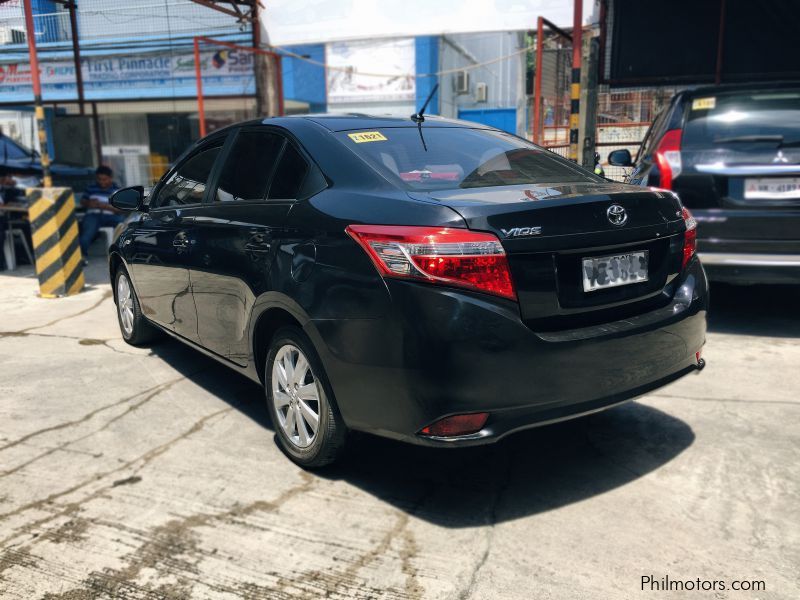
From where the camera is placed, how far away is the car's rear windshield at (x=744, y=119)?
498cm

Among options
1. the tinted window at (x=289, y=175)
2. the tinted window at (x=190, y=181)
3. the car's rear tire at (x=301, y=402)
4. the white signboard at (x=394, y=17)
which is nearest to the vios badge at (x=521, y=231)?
the car's rear tire at (x=301, y=402)

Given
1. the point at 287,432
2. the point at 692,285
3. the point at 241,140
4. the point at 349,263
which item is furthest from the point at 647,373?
the point at 241,140

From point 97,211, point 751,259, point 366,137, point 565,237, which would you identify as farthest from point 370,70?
point 565,237

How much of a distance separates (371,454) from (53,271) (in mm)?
5469

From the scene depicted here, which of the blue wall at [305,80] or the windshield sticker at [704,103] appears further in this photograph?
the blue wall at [305,80]

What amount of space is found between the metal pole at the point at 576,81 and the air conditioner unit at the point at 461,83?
53.4 feet

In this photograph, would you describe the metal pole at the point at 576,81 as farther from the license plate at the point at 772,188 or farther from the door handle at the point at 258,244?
the door handle at the point at 258,244

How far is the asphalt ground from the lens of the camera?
7.85 ft

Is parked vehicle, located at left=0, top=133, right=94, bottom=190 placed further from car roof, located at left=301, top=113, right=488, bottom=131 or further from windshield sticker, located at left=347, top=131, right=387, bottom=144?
windshield sticker, located at left=347, top=131, right=387, bottom=144

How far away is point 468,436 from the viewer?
8.28ft

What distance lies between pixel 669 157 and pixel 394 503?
3519mm

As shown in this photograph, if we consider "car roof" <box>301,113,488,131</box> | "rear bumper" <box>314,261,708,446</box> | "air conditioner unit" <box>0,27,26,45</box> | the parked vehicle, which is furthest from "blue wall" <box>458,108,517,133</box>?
"rear bumper" <box>314,261,708,446</box>

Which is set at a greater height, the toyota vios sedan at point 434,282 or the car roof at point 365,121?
the car roof at point 365,121

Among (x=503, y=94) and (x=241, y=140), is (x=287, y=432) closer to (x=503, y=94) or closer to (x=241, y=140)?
(x=241, y=140)
